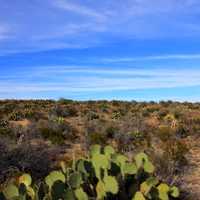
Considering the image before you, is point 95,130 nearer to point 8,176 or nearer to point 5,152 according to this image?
point 5,152

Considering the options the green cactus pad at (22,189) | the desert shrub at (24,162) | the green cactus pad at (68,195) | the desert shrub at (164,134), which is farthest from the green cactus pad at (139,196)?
the desert shrub at (164,134)

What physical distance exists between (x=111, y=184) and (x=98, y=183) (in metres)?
0.20

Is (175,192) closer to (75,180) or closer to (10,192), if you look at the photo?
(75,180)

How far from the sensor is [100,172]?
6.90m

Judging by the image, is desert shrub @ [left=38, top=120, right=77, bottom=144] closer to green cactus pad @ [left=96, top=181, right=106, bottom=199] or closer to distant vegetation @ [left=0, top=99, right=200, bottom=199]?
distant vegetation @ [left=0, top=99, right=200, bottom=199]

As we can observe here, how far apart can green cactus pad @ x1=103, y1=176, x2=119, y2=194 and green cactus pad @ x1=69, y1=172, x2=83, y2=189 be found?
0.34 m

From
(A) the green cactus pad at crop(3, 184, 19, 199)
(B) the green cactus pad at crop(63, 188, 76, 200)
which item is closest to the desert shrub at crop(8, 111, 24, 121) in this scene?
(A) the green cactus pad at crop(3, 184, 19, 199)

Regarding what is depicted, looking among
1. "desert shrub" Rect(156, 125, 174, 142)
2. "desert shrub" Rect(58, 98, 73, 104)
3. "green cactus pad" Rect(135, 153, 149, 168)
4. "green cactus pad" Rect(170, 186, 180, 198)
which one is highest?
"desert shrub" Rect(58, 98, 73, 104)

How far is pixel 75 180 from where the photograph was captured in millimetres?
6391

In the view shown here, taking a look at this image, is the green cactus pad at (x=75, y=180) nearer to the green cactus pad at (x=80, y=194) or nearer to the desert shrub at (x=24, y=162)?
the green cactus pad at (x=80, y=194)

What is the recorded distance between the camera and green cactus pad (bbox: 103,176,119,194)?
6.41 m

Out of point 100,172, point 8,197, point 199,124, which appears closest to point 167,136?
point 199,124

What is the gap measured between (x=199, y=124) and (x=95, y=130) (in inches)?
188

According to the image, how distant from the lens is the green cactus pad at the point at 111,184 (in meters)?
6.41
